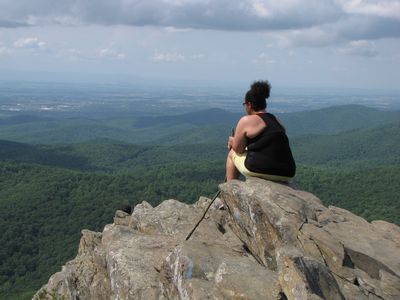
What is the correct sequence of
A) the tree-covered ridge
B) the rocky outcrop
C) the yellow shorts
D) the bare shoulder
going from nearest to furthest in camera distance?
the rocky outcrop < the bare shoulder < the yellow shorts < the tree-covered ridge

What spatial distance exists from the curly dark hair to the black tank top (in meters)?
0.35

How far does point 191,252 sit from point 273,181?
3974 millimetres

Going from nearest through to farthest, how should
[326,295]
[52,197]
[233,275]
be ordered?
[326,295] → [233,275] → [52,197]

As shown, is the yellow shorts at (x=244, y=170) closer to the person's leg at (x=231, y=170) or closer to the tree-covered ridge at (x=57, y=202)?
the person's leg at (x=231, y=170)

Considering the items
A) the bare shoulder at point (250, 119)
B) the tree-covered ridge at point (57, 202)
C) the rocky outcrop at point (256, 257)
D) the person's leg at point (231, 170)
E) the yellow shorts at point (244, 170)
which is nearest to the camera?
the rocky outcrop at point (256, 257)

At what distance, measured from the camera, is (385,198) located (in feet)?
342

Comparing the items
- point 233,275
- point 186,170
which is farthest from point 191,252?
point 186,170

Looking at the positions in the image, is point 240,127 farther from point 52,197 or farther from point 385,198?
point 52,197

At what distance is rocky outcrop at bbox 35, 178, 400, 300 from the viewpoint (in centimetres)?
985

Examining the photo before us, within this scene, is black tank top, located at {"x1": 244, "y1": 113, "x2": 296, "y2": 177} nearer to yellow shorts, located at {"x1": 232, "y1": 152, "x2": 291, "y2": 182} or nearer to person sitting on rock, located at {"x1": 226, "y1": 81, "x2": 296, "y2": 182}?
person sitting on rock, located at {"x1": 226, "y1": 81, "x2": 296, "y2": 182}

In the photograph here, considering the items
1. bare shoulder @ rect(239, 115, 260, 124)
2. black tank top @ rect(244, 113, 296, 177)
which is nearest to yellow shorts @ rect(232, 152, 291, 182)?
black tank top @ rect(244, 113, 296, 177)

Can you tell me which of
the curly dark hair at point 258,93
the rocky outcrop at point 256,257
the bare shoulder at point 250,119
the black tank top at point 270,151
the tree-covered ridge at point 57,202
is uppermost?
the curly dark hair at point 258,93

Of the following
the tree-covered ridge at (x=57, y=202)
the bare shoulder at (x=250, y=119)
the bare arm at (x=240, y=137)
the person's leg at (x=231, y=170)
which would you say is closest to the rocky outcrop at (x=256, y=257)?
the person's leg at (x=231, y=170)

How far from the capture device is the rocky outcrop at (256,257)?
9.85 meters
